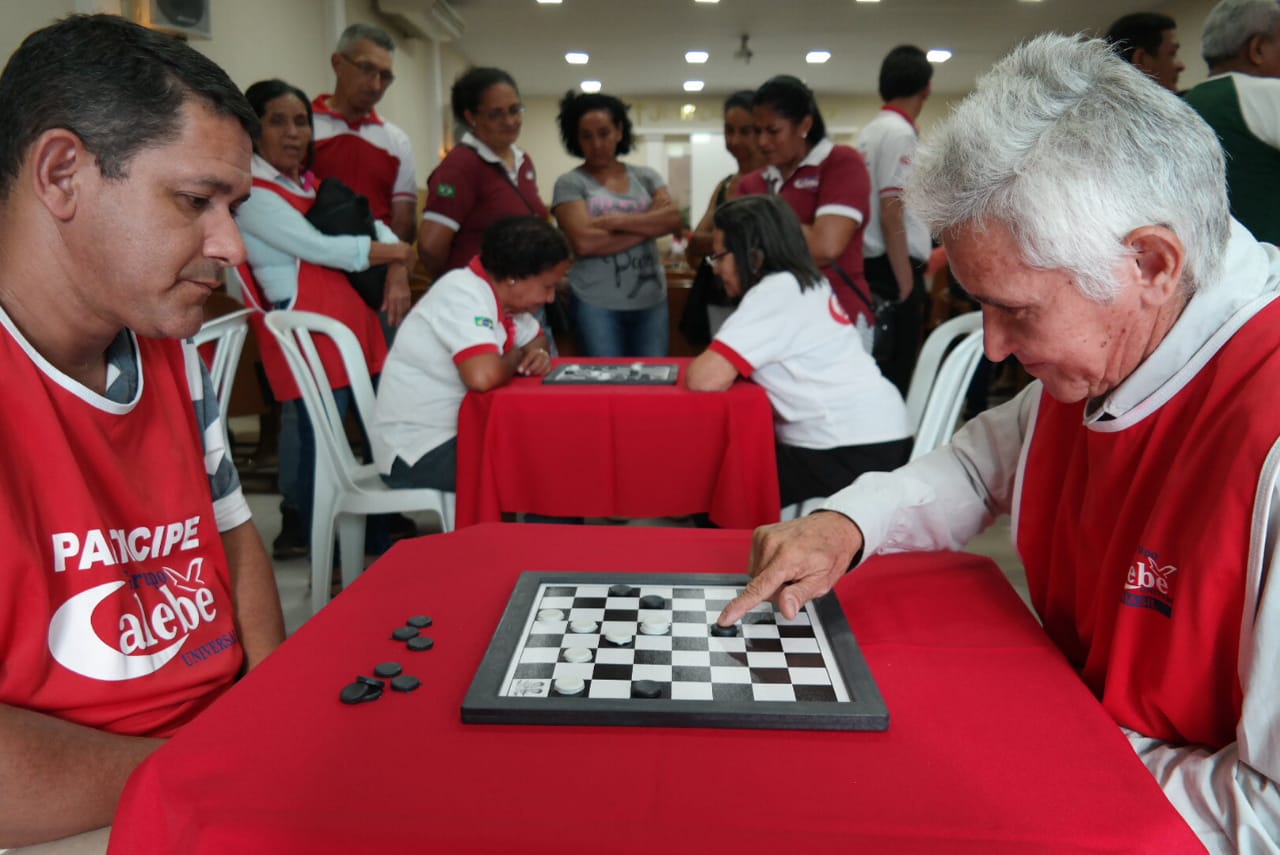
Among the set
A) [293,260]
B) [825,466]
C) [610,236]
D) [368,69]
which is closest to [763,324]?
[825,466]

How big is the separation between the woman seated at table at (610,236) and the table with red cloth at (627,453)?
125cm

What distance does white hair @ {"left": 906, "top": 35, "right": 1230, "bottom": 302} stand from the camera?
885mm

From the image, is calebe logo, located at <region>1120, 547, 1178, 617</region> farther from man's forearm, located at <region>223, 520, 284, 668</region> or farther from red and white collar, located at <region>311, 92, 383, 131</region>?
red and white collar, located at <region>311, 92, 383, 131</region>

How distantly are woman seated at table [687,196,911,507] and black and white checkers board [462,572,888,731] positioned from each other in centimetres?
146

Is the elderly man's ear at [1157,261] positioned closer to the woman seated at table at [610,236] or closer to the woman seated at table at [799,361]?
the woman seated at table at [799,361]

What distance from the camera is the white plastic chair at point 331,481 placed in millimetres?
2691

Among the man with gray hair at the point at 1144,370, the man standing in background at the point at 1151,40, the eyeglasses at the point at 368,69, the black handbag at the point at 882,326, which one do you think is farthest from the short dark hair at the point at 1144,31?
the man with gray hair at the point at 1144,370

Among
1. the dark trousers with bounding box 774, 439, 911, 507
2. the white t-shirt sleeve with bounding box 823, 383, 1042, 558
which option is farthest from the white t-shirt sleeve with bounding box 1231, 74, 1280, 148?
the white t-shirt sleeve with bounding box 823, 383, 1042, 558

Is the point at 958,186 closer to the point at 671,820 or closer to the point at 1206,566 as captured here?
the point at 1206,566

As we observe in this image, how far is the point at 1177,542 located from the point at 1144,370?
18 centimetres

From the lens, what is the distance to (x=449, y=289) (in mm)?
2736

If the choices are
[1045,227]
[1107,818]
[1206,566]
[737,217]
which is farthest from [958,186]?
[737,217]

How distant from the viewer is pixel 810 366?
2590 mm

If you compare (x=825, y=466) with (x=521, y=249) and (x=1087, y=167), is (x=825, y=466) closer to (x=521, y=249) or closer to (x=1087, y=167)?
(x=521, y=249)
